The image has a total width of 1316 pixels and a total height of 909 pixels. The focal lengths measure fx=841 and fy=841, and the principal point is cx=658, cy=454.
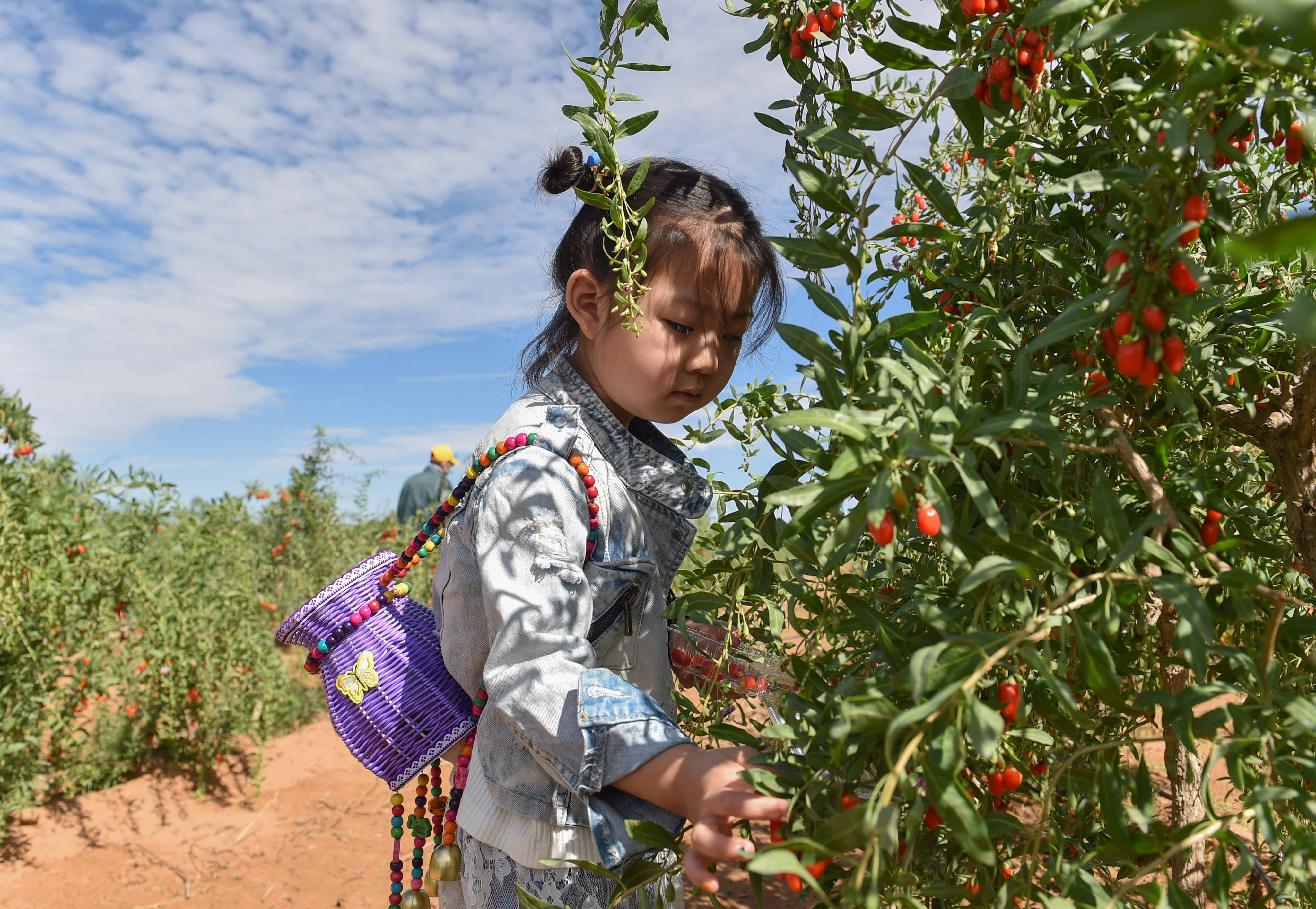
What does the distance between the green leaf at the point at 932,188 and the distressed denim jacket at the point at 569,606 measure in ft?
2.29

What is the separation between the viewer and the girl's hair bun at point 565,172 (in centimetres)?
165

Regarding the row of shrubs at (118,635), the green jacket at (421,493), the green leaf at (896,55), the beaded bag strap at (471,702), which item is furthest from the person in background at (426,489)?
the green leaf at (896,55)

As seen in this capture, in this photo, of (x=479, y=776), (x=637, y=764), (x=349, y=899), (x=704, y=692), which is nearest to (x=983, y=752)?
(x=637, y=764)

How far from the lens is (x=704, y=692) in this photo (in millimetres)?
1269

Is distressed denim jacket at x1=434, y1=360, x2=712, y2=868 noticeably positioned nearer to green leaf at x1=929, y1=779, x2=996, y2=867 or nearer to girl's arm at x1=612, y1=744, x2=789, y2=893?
girl's arm at x1=612, y1=744, x2=789, y2=893

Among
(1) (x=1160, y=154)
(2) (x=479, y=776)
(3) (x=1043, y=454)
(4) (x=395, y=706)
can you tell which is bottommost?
(2) (x=479, y=776)

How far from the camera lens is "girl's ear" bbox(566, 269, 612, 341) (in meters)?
1.47

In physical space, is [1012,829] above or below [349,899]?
above

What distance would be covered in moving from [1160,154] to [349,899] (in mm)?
4030

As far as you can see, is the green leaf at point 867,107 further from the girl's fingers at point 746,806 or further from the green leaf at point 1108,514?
the girl's fingers at point 746,806

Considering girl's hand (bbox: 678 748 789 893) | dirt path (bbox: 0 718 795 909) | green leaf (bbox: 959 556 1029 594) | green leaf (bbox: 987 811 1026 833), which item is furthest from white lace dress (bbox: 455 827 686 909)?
dirt path (bbox: 0 718 795 909)

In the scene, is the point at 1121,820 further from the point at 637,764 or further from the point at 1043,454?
the point at 637,764

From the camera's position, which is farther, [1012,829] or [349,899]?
[349,899]

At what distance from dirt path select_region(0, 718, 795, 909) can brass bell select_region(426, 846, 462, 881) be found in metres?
1.91
